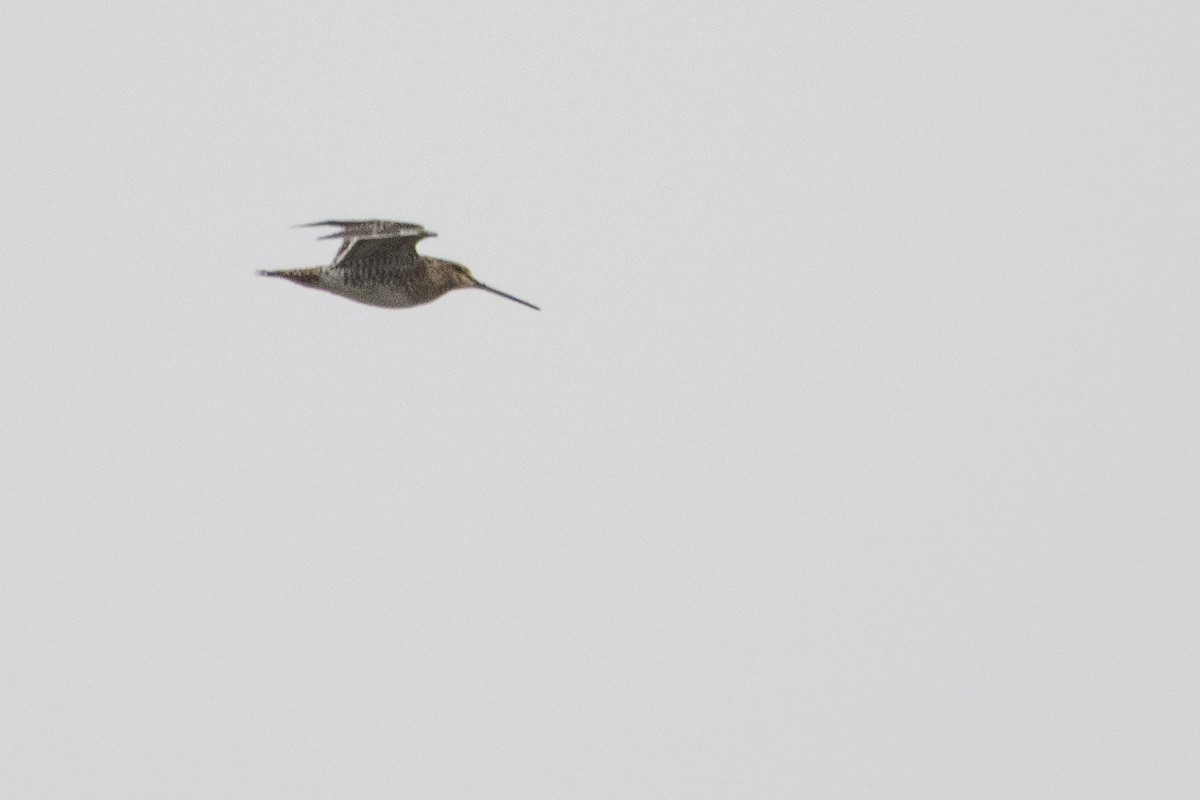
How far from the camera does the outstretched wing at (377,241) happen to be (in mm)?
7625

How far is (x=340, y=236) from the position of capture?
745cm

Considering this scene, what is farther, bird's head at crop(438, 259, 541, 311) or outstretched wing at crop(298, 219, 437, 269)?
bird's head at crop(438, 259, 541, 311)

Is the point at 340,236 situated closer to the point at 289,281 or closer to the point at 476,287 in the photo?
the point at 289,281

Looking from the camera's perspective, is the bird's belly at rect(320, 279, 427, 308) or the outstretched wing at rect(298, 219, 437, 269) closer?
the outstretched wing at rect(298, 219, 437, 269)

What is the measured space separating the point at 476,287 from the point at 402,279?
0.47 m

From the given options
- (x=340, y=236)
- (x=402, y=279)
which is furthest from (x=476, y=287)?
(x=340, y=236)

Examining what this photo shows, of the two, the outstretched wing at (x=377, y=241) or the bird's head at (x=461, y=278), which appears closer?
the outstretched wing at (x=377, y=241)

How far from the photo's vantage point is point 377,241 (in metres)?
8.08

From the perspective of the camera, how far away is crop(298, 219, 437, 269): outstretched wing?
300 inches

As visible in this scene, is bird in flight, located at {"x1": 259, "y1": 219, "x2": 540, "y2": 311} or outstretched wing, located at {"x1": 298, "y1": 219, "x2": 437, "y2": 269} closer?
outstretched wing, located at {"x1": 298, "y1": 219, "x2": 437, "y2": 269}

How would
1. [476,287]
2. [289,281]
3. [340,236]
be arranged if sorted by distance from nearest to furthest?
1. [340,236]
2. [289,281]
3. [476,287]

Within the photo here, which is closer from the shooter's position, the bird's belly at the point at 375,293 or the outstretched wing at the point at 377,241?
the outstretched wing at the point at 377,241

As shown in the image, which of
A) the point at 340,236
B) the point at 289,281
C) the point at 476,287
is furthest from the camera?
the point at 476,287

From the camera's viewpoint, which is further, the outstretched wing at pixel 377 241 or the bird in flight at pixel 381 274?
the bird in flight at pixel 381 274
